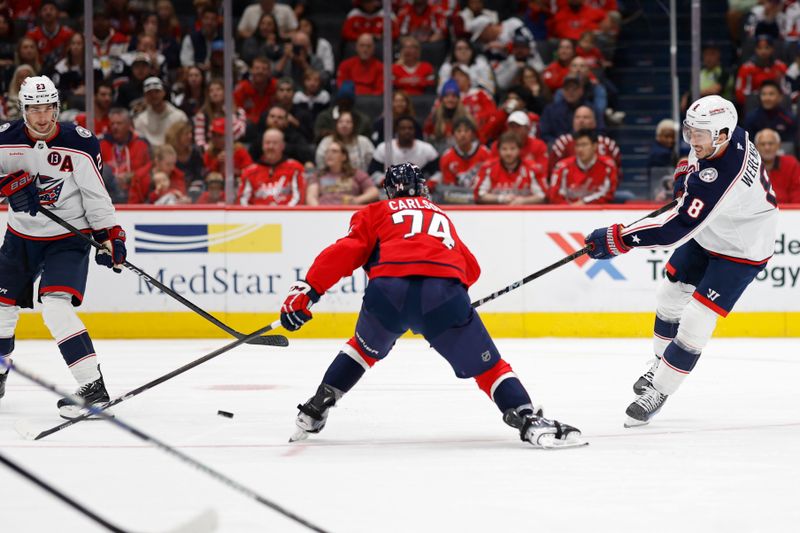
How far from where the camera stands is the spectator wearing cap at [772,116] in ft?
27.4

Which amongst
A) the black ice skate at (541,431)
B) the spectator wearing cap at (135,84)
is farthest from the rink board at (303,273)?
the black ice skate at (541,431)

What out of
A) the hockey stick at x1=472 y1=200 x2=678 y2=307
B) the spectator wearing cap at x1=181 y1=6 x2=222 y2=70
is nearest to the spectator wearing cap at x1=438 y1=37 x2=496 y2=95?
the spectator wearing cap at x1=181 y1=6 x2=222 y2=70

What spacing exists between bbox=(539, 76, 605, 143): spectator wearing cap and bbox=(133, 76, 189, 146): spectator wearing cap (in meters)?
2.44

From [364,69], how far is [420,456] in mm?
5342

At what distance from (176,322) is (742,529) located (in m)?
5.76

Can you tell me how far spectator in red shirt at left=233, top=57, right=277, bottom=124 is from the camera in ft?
28.5

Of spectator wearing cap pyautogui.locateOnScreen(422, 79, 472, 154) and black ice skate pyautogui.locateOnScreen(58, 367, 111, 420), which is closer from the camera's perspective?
black ice skate pyautogui.locateOnScreen(58, 367, 111, 420)

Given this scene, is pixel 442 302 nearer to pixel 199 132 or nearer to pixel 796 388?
pixel 796 388

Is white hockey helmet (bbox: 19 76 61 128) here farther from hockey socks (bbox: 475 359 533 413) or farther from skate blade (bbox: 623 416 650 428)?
skate blade (bbox: 623 416 650 428)

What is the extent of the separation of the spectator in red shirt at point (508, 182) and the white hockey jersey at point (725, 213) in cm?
336

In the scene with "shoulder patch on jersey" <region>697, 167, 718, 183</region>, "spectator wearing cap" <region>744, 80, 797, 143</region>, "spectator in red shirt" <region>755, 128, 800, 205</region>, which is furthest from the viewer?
"spectator wearing cap" <region>744, 80, 797, 143</region>

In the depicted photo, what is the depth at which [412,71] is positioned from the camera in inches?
360

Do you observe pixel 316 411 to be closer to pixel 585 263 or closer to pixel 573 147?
pixel 585 263

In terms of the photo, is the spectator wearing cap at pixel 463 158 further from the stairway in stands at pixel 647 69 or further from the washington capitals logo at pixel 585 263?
the stairway in stands at pixel 647 69
